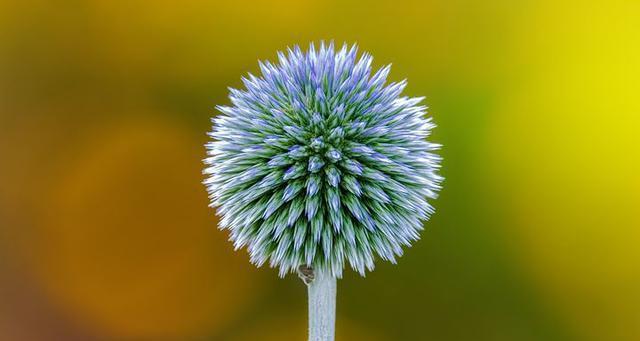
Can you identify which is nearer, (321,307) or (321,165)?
(321,165)

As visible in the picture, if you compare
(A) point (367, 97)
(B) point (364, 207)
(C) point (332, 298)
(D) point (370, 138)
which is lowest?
(C) point (332, 298)

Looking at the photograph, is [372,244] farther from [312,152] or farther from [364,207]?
[312,152]

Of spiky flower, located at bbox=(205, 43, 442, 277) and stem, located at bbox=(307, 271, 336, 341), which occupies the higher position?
spiky flower, located at bbox=(205, 43, 442, 277)

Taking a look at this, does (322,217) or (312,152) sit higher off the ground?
(312,152)

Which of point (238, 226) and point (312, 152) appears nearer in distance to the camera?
point (312, 152)

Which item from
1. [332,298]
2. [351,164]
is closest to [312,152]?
[351,164]
